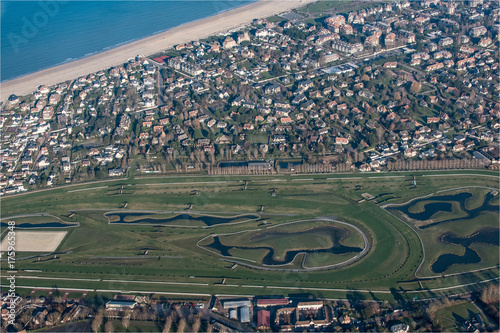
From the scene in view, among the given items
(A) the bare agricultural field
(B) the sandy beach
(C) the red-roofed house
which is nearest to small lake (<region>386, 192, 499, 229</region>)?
(C) the red-roofed house

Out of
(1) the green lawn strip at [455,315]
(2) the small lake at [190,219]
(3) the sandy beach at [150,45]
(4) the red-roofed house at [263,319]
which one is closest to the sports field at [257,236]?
(2) the small lake at [190,219]

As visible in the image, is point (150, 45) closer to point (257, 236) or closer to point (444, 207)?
point (257, 236)

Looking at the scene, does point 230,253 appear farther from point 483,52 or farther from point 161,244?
point 483,52

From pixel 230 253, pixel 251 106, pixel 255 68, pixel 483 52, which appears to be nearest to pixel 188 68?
pixel 255 68

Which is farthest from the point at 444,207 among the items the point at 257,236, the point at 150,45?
the point at 150,45

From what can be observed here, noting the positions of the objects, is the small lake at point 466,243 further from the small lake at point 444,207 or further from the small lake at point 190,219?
the small lake at point 190,219

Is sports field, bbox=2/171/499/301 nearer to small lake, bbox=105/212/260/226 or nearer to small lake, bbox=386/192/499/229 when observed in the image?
small lake, bbox=105/212/260/226
